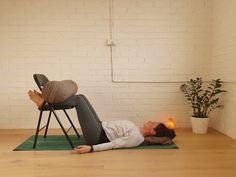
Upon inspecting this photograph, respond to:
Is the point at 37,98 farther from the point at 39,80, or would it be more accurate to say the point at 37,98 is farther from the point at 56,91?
the point at 56,91

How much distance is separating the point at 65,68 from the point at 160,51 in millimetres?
1412

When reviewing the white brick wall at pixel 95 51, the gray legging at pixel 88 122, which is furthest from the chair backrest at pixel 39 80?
the white brick wall at pixel 95 51

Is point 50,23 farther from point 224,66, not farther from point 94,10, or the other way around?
point 224,66

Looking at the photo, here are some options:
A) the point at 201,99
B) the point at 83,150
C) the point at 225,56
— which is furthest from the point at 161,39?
the point at 83,150

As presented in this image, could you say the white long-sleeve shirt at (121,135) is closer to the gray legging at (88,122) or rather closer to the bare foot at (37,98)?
the gray legging at (88,122)

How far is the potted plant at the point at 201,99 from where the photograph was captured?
364 centimetres

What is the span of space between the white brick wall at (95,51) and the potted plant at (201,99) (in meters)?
0.16

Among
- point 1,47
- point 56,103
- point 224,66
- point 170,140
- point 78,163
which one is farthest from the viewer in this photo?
point 1,47

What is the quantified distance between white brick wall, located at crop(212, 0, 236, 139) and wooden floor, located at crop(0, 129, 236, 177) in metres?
0.60

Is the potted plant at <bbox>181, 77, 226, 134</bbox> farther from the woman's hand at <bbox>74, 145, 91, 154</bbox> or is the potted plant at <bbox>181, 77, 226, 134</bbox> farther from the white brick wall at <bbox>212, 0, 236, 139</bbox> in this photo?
the woman's hand at <bbox>74, 145, 91, 154</bbox>

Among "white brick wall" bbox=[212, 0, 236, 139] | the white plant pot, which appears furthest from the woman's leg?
"white brick wall" bbox=[212, 0, 236, 139]

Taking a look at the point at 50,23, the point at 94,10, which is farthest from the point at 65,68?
the point at 94,10

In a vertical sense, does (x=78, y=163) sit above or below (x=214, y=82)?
below

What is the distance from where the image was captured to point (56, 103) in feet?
9.19
